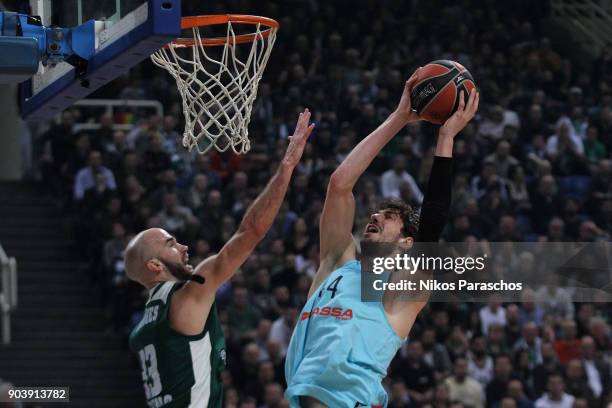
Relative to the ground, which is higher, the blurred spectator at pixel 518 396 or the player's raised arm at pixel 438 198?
the player's raised arm at pixel 438 198

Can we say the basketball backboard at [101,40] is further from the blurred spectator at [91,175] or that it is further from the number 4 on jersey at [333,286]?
the blurred spectator at [91,175]

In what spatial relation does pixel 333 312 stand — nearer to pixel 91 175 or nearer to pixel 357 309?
pixel 357 309

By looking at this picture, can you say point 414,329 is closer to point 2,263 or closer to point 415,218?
point 2,263

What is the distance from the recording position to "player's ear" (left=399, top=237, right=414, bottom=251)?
552 centimetres

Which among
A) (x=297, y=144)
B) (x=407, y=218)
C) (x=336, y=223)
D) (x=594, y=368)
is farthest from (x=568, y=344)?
(x=297, y=144)

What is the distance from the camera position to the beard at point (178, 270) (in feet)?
17.6

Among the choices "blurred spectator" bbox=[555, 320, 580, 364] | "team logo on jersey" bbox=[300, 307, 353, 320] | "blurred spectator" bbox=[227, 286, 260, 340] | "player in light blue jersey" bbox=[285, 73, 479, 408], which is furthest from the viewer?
"blurred spectator" bbox=[555, 320, 580, 364]

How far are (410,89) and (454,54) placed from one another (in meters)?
10.6

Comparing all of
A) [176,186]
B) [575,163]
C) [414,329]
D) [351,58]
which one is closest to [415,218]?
[414,329]

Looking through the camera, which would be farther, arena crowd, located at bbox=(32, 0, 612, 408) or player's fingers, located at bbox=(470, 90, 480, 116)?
arena crowd, located at bbox=(32, 0, 612, 408)

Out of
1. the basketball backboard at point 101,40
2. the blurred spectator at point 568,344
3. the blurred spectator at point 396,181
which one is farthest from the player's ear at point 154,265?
the blurred spectator at point 396,181

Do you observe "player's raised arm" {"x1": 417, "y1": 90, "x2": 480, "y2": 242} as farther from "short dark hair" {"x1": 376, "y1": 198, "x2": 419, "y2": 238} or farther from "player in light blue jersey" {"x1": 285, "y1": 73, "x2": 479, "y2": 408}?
"short dark hair" {"x1": 376, "y1": 198, "x2": 419, "y2": 238}

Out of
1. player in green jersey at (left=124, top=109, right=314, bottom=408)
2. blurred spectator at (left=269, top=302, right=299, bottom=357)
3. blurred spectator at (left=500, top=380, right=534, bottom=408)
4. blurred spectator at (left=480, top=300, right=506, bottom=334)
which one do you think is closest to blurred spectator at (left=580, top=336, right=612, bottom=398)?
blurred spectator at (left=500, top=380, right=534, bottom=408)

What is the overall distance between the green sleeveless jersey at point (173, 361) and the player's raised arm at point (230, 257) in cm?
5
